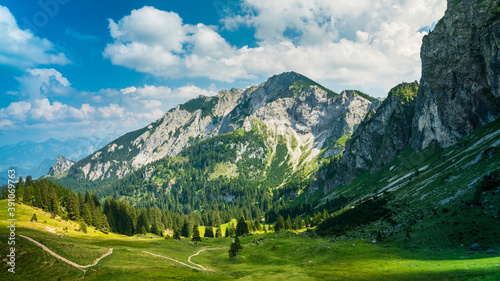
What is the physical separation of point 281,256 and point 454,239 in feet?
130

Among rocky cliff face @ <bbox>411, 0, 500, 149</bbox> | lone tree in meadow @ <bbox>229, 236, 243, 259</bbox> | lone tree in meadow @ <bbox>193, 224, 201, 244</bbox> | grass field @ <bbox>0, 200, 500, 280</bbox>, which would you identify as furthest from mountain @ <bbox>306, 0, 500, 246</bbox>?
lone tree in meadow @ <bbox>193, 224, 201, 244</bbox>

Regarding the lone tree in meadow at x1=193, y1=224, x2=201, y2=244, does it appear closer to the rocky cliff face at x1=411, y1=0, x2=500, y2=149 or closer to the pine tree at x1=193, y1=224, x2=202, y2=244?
the pine tree at x1=193, y1=224, x2=202, y2=244

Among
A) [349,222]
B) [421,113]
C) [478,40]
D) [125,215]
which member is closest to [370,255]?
[349,222]

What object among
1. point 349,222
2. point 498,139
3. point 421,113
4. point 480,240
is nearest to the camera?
point 480,240

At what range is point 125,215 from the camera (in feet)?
384

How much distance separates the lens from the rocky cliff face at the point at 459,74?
10525 centimetres

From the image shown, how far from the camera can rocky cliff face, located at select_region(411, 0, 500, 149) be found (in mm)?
105250

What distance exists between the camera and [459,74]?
412 ft

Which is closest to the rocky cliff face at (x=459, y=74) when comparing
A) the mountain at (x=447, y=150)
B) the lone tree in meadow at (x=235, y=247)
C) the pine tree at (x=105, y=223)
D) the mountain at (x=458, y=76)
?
the mountain at (x=458, y=76)

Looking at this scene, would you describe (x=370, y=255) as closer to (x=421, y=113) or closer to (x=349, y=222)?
(x=349, y=222)

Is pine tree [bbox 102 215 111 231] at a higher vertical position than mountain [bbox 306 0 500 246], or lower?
lower

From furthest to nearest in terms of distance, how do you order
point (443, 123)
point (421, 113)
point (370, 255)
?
1. point (421, 113)
2. point (443, 123)
3. point (370, 255)

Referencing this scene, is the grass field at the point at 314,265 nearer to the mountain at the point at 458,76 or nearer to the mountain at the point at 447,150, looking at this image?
the mountain at the point at 447,150

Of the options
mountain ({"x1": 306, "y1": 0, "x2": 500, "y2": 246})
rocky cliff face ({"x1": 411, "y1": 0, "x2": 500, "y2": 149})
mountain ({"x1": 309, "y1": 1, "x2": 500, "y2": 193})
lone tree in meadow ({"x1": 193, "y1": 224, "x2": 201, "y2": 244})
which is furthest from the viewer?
mountain ({"x1": 309, "y1": 1, "x2": 500, "y2": 193})
